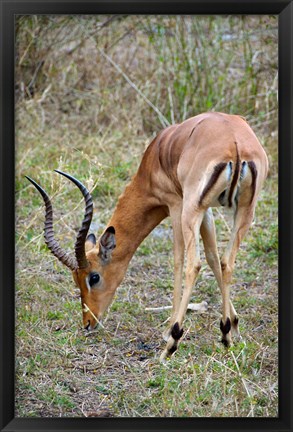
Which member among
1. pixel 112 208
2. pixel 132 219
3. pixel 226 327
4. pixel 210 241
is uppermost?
pixel 132 219

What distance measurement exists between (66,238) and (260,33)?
2943mm

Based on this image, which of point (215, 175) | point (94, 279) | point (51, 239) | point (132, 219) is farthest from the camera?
point (132, 219)

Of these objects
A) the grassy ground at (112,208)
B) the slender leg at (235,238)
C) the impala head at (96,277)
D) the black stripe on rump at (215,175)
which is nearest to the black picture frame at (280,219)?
the grassy ground at (112,208)

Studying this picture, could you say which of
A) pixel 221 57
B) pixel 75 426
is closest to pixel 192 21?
pixel 221 57

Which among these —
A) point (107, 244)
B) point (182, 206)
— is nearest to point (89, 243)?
point (107, 244)

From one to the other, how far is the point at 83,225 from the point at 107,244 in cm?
41

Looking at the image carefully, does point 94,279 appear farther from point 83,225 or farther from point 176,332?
point 176,332

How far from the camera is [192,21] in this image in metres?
8.23

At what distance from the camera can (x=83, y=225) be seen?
4695 mm

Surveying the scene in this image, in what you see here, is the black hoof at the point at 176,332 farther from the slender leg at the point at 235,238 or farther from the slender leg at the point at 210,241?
the slender leg at the point at 210,241

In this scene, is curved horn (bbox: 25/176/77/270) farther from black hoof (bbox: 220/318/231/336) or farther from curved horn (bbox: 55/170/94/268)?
black hoof (bbox: 220/318/231/336)

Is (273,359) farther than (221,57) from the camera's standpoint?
No

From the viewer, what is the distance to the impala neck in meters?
5.20

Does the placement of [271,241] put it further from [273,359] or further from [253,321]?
[273,359]
